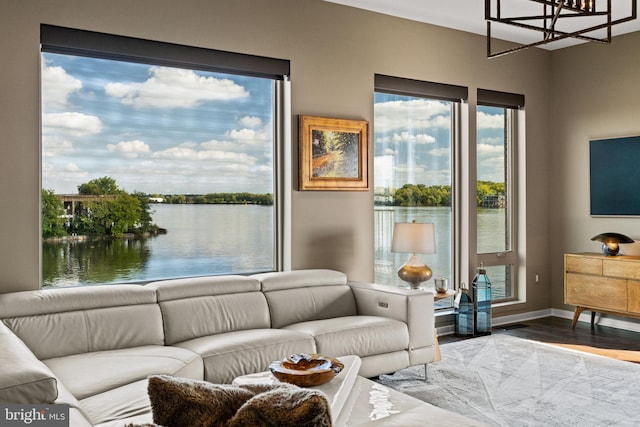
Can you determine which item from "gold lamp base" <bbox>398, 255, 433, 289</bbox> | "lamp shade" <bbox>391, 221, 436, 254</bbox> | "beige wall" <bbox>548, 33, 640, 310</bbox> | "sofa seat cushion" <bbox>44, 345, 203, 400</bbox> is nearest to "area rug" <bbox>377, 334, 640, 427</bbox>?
"gold lamp base" <bbox>398, 255, 433, 289</bbox>

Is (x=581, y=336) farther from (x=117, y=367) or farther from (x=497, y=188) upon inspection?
(x=117, y=367)

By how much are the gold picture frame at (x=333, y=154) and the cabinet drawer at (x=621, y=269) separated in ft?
7.94

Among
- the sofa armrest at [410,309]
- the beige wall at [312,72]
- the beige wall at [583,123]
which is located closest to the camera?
the beige wall at [312,72]

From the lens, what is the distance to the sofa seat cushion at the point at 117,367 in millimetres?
2621

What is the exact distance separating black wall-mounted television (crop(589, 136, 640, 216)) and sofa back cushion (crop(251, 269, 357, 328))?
3097 millimetres

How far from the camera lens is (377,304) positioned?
428 centimetres

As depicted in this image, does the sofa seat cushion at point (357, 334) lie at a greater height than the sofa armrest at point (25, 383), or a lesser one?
lesser

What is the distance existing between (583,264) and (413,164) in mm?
1931

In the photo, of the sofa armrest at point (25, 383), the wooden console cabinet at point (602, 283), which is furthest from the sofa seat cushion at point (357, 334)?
the wooden console cabinet at point (602, 283)

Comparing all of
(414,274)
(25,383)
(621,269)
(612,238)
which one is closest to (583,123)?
(612,238)

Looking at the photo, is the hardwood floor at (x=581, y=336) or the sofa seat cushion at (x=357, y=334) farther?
the hardwood floor at (x=581, y=336)

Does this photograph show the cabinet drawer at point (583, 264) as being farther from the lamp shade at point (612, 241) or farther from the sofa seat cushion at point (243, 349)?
the sofa seat cushion at point (243, 349)

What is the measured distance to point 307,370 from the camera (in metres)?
2.57

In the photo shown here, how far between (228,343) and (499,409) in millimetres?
1655
